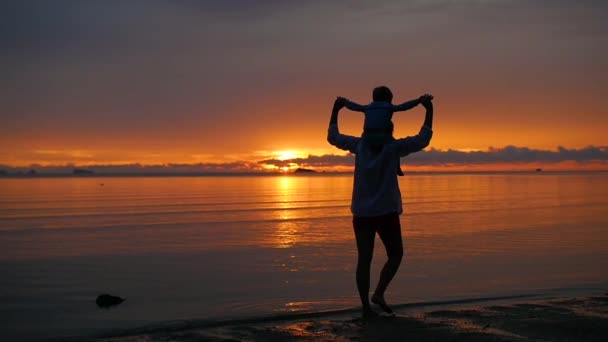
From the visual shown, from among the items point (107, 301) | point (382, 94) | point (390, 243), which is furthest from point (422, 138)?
point (107, 301)

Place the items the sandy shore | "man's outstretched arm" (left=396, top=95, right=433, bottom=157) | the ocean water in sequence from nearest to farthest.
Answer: the sandy shore
"man's outstretched arm" (left=396, top=95, right=433, bottom=157)
the ocean water

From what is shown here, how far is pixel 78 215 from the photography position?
32188mm

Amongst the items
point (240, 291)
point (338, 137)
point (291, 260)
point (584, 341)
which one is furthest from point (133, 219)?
point (584, 341)

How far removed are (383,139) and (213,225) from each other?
62.0ft

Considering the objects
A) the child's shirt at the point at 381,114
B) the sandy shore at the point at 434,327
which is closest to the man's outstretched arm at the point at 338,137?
the child's shirt at the point at 381,114

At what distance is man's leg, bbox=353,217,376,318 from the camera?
791 centimetres

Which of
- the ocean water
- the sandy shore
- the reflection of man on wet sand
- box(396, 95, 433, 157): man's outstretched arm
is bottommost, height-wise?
the ocean water

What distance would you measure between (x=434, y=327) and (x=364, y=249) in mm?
1254

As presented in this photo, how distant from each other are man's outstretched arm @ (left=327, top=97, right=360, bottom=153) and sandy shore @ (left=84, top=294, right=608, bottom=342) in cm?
214

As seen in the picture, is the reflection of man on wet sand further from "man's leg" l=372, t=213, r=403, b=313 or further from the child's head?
the child's head

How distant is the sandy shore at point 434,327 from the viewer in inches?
272

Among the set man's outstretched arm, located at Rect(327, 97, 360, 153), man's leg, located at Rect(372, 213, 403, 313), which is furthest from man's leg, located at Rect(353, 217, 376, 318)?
man's outstretched arm, located at Rect(327, 97, 360, 153)

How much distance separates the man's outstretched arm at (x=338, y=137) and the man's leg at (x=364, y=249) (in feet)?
2.92

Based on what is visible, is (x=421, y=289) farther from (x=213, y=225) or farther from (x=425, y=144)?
(x=213, y=225)
